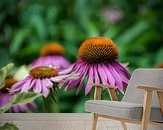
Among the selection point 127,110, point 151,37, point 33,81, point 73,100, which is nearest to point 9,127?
point 127,110

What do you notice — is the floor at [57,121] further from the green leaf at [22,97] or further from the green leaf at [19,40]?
the green leaf at [22,97]

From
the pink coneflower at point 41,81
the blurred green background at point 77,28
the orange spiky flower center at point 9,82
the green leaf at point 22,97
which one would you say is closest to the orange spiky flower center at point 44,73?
the pink coneflower at point 41,81

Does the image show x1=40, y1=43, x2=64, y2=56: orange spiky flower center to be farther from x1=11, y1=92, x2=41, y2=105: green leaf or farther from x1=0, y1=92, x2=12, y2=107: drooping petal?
x1=11, y1=92, x2=41, y2=105: green leaf

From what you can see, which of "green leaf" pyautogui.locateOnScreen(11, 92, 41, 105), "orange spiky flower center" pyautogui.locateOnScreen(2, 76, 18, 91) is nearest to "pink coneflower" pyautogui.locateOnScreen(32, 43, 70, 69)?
"orange spiky flower center" pyautogui.locateOnScreen(2, 76, 18, 91)

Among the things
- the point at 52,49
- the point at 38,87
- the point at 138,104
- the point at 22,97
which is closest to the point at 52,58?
the point at 52,49

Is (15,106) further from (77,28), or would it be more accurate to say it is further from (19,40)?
(77,28)

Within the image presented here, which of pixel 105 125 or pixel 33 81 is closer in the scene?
pixel 33 81

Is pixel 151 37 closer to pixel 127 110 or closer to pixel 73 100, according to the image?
pixel 73 100
